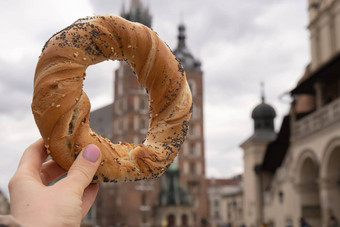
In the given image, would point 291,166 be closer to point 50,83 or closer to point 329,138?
point 329,138

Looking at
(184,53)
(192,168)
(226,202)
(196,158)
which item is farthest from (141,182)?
(184,53)

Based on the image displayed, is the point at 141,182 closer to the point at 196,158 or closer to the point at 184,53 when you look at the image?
the point at 196,158

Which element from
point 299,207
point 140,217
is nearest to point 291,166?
point 299,207

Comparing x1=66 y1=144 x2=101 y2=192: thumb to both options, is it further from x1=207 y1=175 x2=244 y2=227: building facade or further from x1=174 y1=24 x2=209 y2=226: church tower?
x1=174 y1=24 x2=209 y2=226: church tower

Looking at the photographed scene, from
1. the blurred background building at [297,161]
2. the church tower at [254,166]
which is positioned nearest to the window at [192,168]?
the blurred background building at [297,161]

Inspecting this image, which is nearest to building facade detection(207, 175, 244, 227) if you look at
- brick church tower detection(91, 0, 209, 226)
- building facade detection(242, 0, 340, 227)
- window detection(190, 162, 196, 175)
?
brick church tower detection(91, 0, 209, 226)
